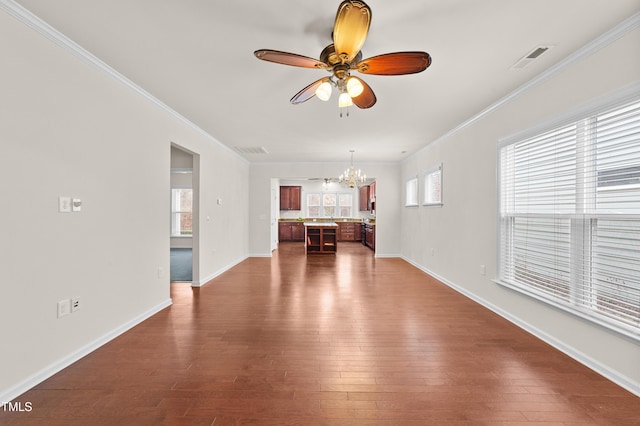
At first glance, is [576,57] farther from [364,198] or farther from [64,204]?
[364,198]

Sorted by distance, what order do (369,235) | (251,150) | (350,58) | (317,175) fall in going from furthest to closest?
(369,235)
(317,175)
(251,150)
(350,58)

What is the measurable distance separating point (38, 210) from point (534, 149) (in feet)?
14.0

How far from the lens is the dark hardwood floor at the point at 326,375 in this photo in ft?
5.41

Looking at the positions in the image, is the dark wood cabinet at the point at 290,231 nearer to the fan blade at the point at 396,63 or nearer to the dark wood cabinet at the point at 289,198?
the dark wood cabinet at the point at 289,198

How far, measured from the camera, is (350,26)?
5.12 ft

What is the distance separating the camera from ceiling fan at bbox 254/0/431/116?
152 centimetres

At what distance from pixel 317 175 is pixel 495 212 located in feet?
15.0

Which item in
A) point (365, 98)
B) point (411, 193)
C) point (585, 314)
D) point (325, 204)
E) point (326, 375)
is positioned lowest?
point (326, 375)

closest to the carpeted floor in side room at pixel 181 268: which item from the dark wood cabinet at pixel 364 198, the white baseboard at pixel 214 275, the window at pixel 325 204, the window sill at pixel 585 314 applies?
the white baseboard at pixel 214 275

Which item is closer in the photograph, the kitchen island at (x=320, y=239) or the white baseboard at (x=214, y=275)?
the white baseboard at (x=214, y=275)

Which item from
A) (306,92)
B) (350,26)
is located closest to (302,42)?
(306,92)

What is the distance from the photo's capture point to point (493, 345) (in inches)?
98.3

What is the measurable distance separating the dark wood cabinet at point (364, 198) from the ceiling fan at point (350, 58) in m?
8.21

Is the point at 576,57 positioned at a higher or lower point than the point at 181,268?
higher
